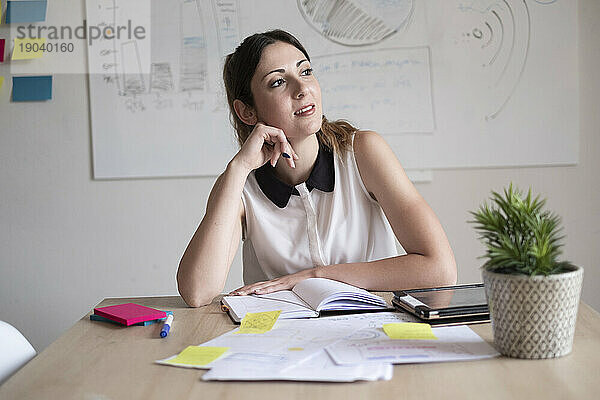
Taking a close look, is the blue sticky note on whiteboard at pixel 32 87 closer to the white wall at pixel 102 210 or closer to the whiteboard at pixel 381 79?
the white wall at pixel 102 210

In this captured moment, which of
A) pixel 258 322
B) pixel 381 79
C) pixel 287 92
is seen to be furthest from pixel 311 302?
pixel 381 79

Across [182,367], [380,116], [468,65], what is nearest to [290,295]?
[182,367]

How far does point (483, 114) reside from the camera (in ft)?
9.34

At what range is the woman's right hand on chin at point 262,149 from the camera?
1619 mm

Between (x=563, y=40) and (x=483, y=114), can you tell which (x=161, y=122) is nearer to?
(x=483, y=114)

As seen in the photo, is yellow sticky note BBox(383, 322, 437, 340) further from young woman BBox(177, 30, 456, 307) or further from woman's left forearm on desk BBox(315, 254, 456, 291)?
young woman BBox(177, 30, 456, 307)

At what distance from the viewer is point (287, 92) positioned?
1689mm

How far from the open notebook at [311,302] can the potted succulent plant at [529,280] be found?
0.35 meters

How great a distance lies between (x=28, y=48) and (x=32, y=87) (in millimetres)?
168

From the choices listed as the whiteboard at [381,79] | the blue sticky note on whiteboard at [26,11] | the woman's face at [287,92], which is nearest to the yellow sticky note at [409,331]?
the woman's face at [287,92]

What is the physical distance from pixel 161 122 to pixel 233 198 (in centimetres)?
142

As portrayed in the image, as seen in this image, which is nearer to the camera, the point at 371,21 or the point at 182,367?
the point at 182,367

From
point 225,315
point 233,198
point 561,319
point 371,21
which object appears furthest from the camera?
point 371,21

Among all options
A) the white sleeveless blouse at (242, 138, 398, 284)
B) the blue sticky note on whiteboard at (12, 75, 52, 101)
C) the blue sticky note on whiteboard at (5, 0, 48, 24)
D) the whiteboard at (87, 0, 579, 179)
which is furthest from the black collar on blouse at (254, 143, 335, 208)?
the blue sticky note on whiteboard at (5, 0, 48, 24)
